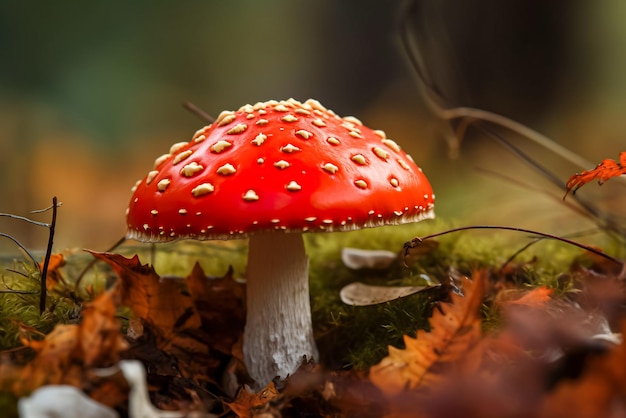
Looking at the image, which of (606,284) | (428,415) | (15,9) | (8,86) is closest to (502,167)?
(606,284)

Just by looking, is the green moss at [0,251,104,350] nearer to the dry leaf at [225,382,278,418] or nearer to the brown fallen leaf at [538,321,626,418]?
the dry leaf at [225,382,278,418]

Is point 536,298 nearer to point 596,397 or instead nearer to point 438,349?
point 438,349

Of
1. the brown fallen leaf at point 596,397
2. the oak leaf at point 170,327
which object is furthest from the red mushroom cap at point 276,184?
the brown fallen leaf at point 596,397

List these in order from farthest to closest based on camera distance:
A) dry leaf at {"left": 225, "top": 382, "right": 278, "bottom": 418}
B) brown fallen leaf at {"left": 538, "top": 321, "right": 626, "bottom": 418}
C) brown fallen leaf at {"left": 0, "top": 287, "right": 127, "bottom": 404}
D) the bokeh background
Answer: the bokeh background < dry leaf at {"left": 225, "top": 382, "right": 278, "bottom": 418} < brown fallen leaf at {"left": 0, "top": 287, "right": 127, "bottom": 404} < brown fallen leaf at {"left": 538, "top": 321, "right": 626, "bottom": 418}

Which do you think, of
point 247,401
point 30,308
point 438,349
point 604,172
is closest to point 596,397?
point 438,349

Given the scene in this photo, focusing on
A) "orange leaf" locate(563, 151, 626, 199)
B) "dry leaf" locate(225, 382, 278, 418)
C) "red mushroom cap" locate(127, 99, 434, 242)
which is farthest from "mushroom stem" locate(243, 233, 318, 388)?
"orange leaf" locate(563, 151, 626, 199)

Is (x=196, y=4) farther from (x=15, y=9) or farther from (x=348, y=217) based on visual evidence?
(x=348, y=217)
